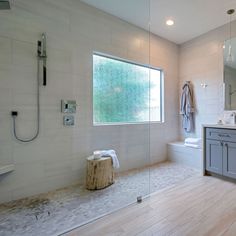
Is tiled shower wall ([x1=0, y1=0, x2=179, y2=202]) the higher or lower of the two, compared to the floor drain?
higher

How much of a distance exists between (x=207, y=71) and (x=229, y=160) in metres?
1.84

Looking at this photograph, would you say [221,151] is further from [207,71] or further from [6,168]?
[6,168]

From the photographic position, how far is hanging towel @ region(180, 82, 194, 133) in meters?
Result: 3.73

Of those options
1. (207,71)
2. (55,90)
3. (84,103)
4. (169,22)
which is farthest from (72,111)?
(207,71)

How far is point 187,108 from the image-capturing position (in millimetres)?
3729

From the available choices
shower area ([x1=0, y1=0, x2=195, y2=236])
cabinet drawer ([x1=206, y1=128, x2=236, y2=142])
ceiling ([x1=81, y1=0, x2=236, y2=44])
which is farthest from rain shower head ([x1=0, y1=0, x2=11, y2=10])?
cabinet drawer ([x1=206, y1=128, x2=236, y2=142])

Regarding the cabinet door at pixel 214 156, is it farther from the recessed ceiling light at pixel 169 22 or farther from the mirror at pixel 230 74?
the recessed ceiling light at pixel 169 22

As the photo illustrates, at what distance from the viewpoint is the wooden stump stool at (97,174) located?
91.9 inches

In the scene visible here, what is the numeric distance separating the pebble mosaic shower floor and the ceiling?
272cm

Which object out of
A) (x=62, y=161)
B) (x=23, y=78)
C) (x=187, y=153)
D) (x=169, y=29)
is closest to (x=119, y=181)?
(x=62, y=161)

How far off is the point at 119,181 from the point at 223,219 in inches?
54.1

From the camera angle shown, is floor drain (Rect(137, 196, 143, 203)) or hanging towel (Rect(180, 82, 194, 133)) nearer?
floor drain (Rect(137, 196, 143, 203))

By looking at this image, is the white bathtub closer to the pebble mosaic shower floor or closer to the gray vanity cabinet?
the gray vanity cabinet

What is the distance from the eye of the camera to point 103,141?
283cm
